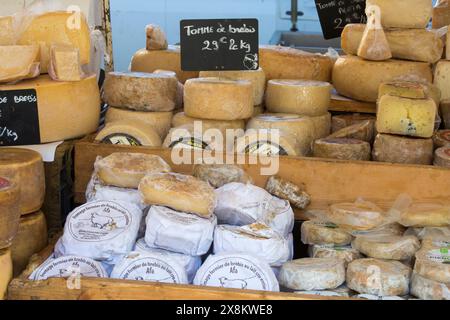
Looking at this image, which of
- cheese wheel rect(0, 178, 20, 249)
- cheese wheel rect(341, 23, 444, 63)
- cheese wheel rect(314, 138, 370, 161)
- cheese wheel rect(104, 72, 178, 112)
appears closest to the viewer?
cheese wheel rect(0, 178, 20, 249)

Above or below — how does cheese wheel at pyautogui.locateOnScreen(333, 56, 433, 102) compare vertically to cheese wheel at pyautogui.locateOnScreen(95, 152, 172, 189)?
above

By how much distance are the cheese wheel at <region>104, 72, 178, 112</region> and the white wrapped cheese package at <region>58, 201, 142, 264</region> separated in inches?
20.3

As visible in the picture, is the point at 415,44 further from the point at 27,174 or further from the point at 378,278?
the point at 27,174

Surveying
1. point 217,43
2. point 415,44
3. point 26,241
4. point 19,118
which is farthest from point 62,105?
point 415,44

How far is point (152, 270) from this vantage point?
151 centimetres

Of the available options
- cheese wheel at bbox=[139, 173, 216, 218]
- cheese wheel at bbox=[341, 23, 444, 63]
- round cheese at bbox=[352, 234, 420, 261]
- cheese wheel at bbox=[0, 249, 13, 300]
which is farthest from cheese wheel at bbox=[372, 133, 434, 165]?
cheese wheel at bbox=[0, 249, 13, 300]

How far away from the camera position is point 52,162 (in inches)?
75.5

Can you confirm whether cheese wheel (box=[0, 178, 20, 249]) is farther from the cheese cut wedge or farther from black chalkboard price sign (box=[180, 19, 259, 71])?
black chalkboard price sign (box=[180, 19, 259, 71])

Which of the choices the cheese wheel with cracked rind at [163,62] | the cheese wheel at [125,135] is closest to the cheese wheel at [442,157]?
the cheese wheel at [125,135]

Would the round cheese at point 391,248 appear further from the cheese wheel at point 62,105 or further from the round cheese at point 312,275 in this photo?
the cheese wheel at point 62,105

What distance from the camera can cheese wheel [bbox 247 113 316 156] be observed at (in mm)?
2064

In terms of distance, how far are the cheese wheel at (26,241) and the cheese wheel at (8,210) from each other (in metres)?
0.29
